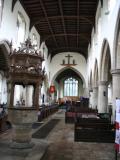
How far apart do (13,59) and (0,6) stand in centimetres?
679

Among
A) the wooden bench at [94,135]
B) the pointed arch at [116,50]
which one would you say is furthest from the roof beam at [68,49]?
the wooden bench at [94,135]

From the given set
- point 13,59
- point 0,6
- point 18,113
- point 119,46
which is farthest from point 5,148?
point 0,6

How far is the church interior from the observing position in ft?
22.9

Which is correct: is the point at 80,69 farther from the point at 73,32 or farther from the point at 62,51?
the point at 73,32

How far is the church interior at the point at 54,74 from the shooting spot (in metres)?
6.99

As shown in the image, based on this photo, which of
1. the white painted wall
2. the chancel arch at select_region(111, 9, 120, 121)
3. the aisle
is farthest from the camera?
the white painted wall

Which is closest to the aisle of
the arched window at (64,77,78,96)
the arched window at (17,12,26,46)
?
the arched window at (17,12,26,46)

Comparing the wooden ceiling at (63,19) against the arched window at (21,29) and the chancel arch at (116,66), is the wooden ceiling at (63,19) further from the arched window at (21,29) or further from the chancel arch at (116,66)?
the chancel arch at (116,66)

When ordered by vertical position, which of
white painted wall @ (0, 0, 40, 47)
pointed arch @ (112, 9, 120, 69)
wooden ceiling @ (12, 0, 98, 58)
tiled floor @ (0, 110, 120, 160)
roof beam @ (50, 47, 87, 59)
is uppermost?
wooden ceiling @ (12, 0, 98, 58)

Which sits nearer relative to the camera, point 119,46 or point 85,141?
point 85,141

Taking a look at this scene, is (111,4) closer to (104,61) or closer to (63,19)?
(104,61)

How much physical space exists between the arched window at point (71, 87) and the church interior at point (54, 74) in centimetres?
1091

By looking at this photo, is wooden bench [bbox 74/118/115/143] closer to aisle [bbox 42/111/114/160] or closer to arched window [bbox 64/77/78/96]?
aisle [bbox 42/111/114/160]

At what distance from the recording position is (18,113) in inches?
279
